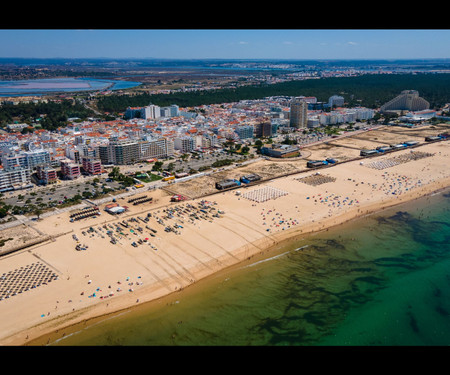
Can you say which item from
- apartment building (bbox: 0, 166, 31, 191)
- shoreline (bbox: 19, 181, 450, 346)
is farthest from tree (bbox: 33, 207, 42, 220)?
shoreline (bbox: 19, 181, 450, 346)

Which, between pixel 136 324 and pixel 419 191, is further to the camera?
pixel 419 191

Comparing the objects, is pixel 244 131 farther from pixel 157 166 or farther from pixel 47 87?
pixel 47 87

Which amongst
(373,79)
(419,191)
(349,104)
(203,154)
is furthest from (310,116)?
(373,79)

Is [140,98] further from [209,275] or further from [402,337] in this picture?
[402,337]

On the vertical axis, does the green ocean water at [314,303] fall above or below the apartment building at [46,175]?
below

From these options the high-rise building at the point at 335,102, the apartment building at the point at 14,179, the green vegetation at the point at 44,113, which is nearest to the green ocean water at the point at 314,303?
the apartment building at the point at 14,179

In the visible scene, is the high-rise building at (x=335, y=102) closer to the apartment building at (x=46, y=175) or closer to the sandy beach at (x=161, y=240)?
the sandy beach at (x=161, y=240)

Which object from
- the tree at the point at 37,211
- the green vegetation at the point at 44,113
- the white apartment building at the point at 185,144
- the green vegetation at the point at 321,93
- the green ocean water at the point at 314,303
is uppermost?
the green vegetation at the point at 321,93
